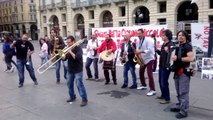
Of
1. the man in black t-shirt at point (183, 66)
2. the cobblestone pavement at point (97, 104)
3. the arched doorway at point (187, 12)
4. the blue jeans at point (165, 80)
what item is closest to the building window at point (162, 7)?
the arched doorway at point (187, 12)

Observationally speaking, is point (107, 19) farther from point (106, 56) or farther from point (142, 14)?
point (106, 56)

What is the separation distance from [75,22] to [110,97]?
43.1 metres

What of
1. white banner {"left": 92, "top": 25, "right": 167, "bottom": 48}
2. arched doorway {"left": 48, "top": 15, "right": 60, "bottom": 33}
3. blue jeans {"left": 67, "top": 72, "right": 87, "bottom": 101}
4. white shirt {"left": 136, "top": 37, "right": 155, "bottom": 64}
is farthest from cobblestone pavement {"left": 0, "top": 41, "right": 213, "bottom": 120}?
arched doorway {"left": 48, "top": 15, "right": 60, "bottom": 33}

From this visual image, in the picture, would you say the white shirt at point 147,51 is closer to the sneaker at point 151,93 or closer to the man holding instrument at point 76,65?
the sneaker at point 151,93

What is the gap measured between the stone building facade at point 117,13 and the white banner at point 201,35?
10.1 m

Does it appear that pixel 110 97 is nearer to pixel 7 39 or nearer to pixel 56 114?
pixel 56 114

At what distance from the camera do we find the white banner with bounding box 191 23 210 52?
37.0 feet

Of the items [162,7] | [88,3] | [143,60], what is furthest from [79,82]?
[88,3]

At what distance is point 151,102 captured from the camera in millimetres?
6777

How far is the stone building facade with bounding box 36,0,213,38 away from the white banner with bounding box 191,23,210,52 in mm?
10078

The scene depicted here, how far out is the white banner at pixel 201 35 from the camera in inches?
444

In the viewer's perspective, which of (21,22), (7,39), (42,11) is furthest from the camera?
(21,22)

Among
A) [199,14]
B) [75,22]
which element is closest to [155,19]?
[199,14]

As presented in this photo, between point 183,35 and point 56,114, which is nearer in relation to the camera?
point 183,35
